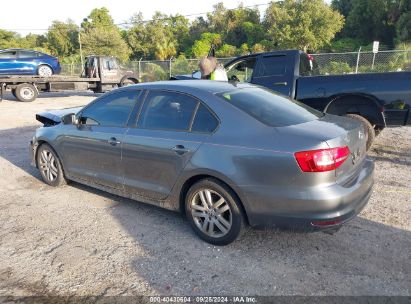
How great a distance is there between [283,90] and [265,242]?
3.73 metres

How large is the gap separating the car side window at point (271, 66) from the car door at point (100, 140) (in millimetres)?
3494

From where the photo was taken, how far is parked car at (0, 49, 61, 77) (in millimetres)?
16891

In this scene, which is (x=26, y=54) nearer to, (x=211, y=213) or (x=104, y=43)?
(x=211, y=213)

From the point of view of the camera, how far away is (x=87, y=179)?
4.62 meters

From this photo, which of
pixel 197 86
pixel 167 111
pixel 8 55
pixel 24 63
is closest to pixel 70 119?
pixel 167 111

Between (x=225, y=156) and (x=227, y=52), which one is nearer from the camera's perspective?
(x=225, y=156)

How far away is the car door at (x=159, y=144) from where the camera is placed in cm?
357

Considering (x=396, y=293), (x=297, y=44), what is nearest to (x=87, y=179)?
(x=396, y=293)

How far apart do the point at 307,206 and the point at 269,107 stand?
115 cm

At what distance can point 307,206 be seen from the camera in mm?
2938

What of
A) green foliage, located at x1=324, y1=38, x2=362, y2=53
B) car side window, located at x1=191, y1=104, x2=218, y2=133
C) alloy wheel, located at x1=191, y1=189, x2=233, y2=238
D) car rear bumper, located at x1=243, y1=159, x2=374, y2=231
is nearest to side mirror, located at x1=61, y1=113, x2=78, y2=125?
car side window, located at x1=191, y1=104, x2=218, y2=133

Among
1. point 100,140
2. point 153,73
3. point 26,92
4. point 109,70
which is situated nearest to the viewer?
point 100,140

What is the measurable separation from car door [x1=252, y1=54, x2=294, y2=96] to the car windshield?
2.63m

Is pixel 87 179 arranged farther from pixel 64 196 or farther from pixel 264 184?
pixel 264 184
